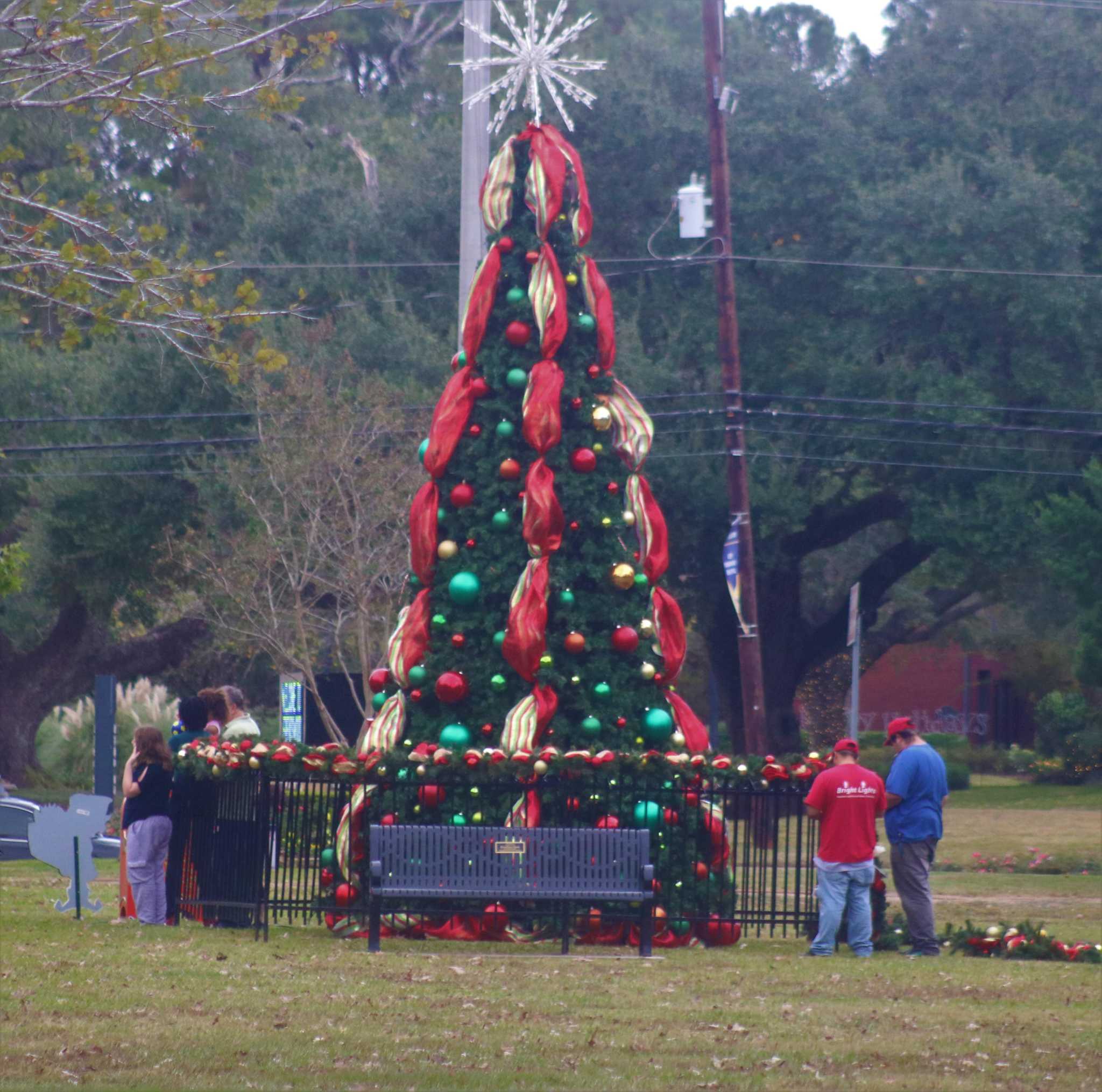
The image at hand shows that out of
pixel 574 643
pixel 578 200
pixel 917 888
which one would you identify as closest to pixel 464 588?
pixel 574 643

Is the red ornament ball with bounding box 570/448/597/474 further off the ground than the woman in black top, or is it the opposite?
the red ornament ball with bounding box 570/448/597/474

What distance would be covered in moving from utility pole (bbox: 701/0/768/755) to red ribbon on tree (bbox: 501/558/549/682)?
1057 centimetres

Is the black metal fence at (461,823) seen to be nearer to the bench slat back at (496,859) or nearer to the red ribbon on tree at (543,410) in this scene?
the bench slat back at (496,859)

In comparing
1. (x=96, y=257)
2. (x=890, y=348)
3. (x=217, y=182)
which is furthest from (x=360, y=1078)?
(x=217, y=182)

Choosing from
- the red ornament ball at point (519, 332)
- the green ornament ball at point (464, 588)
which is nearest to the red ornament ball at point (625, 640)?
the green ornament ball at point (464, 588)

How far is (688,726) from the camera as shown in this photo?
1314cm

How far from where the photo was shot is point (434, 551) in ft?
42.4

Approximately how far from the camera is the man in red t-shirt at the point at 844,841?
473 inches

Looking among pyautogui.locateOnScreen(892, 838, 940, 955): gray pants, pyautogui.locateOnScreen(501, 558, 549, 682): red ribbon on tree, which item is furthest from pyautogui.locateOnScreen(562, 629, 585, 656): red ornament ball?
pyautogui.locateOnScreen(892, 838, 940, 955): gray pants

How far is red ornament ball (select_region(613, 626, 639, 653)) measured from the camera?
1277 centimetres

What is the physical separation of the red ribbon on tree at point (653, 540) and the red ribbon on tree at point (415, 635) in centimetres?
160

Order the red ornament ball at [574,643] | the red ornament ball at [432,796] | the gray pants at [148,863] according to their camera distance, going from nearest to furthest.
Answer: the red ornament ball at [432,796], the gray pants at [148,863], the red ornament ball at [574,643]

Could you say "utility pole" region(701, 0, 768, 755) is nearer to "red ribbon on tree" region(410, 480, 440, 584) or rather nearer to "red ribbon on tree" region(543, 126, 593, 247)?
"red ribbon on tree" region(543, 126, 593, 247)

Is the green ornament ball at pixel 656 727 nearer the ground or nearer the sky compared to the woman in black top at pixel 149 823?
nearer the sky
